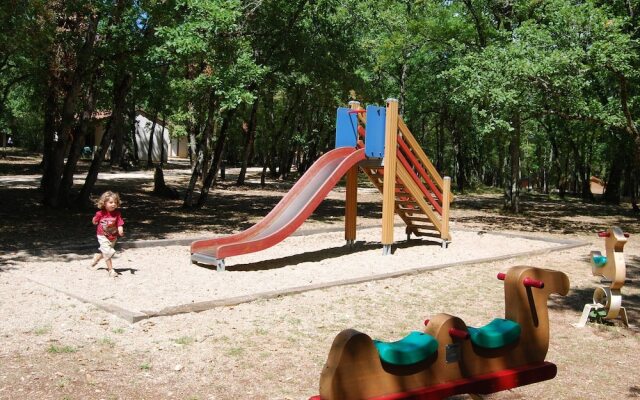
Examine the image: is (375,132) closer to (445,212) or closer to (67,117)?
(445,212)

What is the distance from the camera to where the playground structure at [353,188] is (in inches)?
404

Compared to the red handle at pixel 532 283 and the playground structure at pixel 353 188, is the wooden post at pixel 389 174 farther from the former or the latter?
the red handle at pixel 532 283

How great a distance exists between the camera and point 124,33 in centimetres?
1553

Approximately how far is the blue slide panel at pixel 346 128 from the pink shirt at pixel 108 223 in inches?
198

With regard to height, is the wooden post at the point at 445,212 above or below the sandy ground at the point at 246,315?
above

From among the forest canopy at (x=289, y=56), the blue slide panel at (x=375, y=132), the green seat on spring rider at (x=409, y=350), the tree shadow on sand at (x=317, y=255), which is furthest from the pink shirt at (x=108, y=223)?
the green seat on spring rider at (x=409, y=350)

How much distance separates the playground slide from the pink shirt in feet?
4.95

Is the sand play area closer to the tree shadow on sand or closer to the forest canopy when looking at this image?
the tree shadow on sand

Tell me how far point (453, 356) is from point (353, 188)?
919 centimetres

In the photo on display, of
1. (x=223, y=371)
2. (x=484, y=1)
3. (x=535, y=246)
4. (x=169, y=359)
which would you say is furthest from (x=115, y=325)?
(x=484, y=1)

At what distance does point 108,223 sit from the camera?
8930 mm

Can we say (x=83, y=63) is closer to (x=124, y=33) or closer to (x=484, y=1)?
(x=124, y=33)

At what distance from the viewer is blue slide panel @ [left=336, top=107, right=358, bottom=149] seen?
1248 centimetres

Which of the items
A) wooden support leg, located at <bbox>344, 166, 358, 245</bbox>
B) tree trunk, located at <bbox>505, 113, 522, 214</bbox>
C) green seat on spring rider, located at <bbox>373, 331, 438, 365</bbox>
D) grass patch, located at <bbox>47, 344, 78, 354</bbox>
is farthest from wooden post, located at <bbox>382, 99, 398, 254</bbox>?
tree trunk, located at <bbox>505, 113, 522, 214</bbox>
